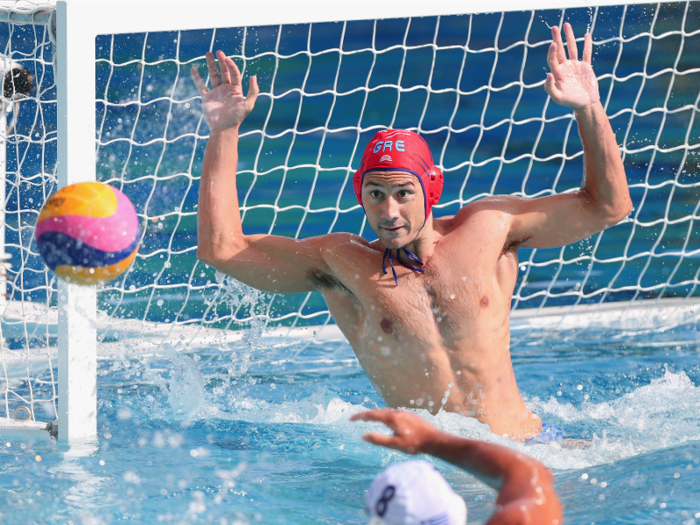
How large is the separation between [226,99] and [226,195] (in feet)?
1.34

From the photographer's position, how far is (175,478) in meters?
3.24

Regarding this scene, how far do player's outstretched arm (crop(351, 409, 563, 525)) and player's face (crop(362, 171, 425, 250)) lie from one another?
4.38 feet

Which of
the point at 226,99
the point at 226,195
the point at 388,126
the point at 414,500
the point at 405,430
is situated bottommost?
the point at 414,500

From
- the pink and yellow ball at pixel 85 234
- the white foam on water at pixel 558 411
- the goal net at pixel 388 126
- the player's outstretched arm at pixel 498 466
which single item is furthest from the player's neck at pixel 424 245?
the goal net at pixel 388 126

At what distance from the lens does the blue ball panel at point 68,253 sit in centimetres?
272

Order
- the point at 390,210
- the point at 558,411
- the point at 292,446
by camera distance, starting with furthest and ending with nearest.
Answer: the point at 558,411, the point at 292,446, the point at 390,210

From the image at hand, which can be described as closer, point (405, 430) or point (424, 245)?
point (405, 430)

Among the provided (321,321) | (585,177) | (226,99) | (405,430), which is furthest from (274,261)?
(321,321)

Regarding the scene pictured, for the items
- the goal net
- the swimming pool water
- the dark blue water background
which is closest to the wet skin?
the swimming pool water

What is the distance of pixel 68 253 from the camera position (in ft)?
8.98

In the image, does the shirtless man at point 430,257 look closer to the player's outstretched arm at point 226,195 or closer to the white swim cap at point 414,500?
the player's outstretched arm at point 226,195

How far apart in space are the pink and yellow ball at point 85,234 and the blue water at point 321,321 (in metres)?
0.66

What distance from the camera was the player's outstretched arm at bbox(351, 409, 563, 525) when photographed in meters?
1.61

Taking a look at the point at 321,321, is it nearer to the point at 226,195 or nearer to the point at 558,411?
Answer: the point at 558,411
